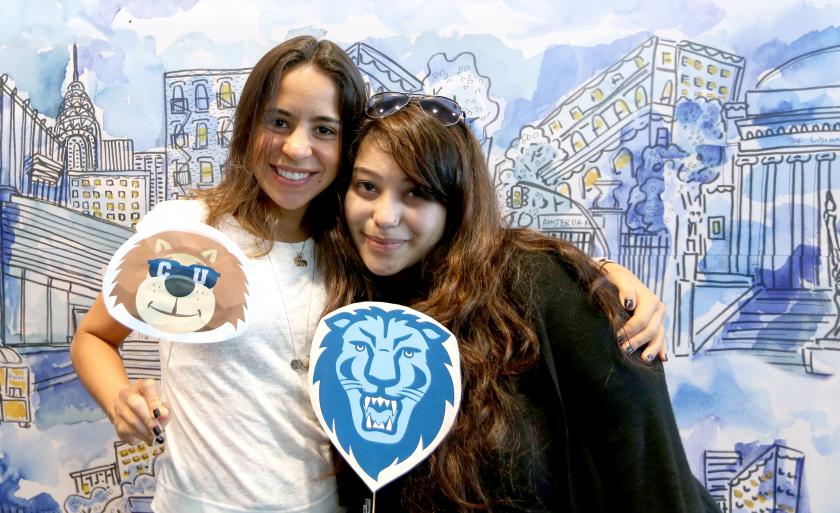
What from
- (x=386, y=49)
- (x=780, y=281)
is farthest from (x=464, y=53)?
(x=780, y=281)

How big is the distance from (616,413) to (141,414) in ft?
2.66

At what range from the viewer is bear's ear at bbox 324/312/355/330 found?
3.09 ft

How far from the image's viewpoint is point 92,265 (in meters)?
1.53

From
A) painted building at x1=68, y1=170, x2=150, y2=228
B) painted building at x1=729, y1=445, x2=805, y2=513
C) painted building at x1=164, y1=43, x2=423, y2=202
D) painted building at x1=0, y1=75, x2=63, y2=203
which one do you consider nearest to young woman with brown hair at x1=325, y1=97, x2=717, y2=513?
painted building at x1=729, y1=445, x2=805, y2=513

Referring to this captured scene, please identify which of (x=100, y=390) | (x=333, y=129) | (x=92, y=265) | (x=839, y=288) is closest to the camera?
(x=100, y=390)

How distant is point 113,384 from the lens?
3.05 feet

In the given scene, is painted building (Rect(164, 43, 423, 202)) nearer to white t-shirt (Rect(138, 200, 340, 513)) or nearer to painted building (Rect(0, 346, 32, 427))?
white t-shirt (Rect(138, 200, 340, 513))

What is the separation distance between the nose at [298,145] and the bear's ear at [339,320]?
31 centimetres

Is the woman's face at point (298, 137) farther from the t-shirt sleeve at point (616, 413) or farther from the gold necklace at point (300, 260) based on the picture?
the t-shirt sleeve at point (616, 413)

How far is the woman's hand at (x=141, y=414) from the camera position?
0.79 meters

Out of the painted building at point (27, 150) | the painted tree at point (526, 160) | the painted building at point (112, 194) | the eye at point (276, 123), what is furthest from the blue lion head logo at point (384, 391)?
the painted building at point (27, 150)

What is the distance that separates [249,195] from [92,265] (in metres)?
0.80

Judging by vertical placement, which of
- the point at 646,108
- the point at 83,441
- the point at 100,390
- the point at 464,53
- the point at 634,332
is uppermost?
the point at 464,53

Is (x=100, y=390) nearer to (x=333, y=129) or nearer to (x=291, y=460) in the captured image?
(x=291, y=460)
